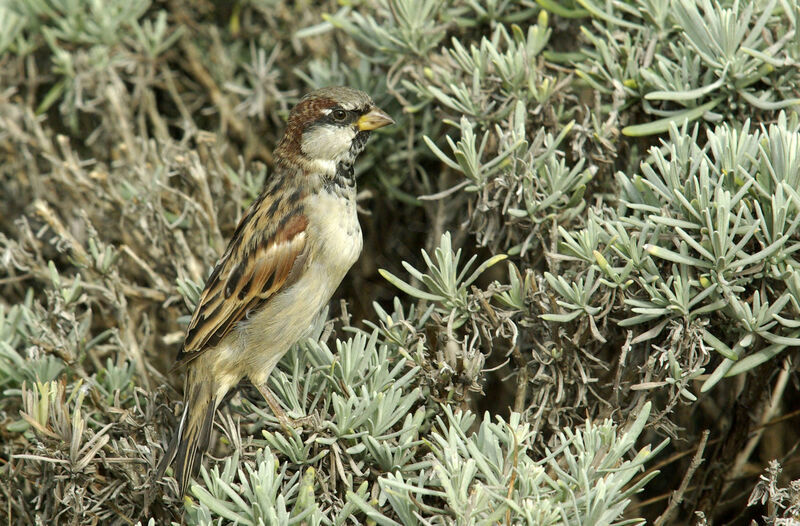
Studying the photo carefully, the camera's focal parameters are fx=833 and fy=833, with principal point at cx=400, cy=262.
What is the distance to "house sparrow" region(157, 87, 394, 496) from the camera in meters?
2.66

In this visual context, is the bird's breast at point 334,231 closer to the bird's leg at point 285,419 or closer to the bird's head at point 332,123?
the bird's head at point 332,123

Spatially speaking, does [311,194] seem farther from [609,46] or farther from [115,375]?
[609,46]

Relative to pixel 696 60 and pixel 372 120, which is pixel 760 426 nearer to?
pixel 696 60

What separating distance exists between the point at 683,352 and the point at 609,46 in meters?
1.08

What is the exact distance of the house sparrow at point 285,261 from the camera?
2.66m

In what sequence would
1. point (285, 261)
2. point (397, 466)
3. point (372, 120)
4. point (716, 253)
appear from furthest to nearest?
point (372, 120) → point (285, 261) → point (397, 466) → point (716, 253)

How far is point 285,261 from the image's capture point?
9.00 feet

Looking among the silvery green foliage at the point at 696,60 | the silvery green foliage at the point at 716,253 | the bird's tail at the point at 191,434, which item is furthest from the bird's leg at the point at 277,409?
the silvery green foliage at the point at 696,60

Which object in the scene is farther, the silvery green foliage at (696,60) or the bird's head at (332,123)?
the bird's head at (332,123)

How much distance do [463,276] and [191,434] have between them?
3.24 feet

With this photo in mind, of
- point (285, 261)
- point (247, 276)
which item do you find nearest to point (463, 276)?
point (285, 261)

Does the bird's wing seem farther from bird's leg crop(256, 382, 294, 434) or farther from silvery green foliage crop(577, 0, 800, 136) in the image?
silvery green foliage crop(577, 0, 800, 136)

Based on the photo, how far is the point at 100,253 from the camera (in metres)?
2.89

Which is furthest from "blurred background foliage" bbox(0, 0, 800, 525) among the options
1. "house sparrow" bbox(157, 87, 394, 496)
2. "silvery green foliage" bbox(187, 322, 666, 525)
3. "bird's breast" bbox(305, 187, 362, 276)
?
"bird's breast" bbox(305, 187, 362, 276)
